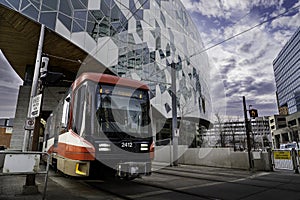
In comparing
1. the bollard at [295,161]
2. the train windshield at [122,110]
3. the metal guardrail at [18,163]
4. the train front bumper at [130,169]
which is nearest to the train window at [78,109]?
the train windshield at [122,110]

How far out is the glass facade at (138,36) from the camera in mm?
15258

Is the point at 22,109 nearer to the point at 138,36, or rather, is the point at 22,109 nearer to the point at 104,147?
the point at 138,36

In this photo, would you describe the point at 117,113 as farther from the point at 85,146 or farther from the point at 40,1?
the point at 40,1

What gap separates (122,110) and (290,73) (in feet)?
239

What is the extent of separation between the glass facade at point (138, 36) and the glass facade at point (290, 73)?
35485 millimetres

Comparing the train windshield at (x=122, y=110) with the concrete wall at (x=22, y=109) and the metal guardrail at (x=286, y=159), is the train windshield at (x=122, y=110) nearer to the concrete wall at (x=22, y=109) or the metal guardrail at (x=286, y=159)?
the metal guardrail at (x=286, y=159)

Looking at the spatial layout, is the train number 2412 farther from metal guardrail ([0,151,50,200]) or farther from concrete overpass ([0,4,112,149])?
concrete overpass ([0,4,112,149])

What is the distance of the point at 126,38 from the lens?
21453mm

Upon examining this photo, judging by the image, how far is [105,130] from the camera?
5.63m

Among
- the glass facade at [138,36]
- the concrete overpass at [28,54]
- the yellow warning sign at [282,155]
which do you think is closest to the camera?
the yellow warning sign at [282,155]

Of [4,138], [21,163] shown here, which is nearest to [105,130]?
[21,163]

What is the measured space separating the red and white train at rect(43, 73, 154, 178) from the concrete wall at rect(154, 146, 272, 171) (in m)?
8.67

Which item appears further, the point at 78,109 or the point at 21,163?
the point at 78,109

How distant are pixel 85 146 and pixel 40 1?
1321 centimetres
